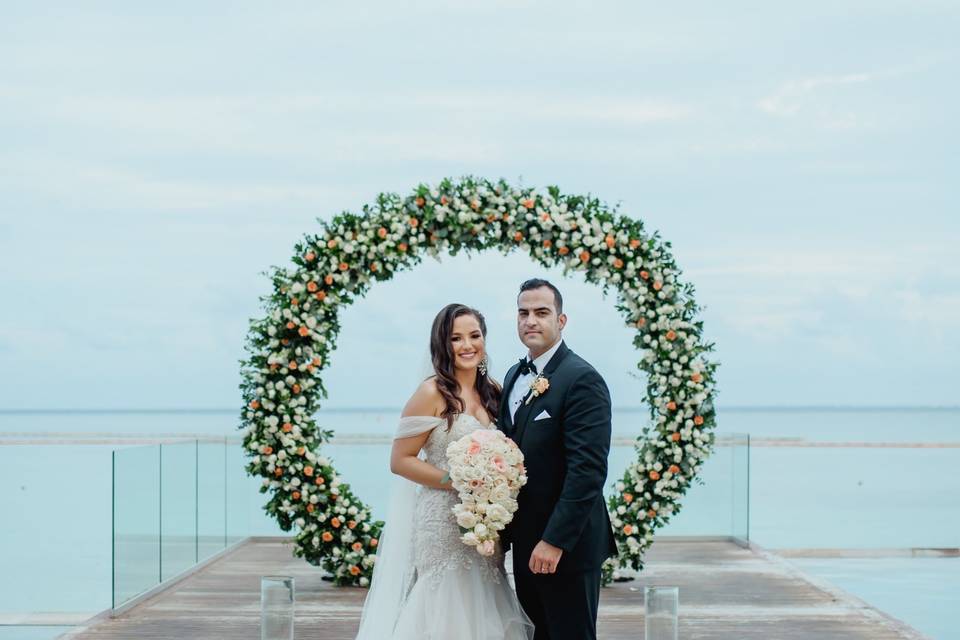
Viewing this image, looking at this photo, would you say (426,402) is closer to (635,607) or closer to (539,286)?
(539,286)

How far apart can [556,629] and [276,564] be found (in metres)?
4.75

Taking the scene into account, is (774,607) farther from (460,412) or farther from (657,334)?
(460,412)

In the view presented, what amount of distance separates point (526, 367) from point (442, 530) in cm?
80

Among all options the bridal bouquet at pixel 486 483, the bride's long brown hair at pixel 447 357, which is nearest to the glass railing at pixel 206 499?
the bride's long brown hair at pixel 447 357

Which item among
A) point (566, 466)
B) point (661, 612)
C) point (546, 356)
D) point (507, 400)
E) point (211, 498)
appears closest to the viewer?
point (566, 466)

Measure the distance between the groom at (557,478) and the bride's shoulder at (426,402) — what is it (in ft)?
1.49

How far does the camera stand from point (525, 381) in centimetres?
443

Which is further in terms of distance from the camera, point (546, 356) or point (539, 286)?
point (546, 356)

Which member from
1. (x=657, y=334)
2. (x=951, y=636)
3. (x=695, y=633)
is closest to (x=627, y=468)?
(x=657, y=334)

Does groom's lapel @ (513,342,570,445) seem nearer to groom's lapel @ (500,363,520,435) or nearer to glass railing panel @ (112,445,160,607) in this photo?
groom's lapel @ (500,363,520,435)

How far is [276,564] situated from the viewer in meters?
8.47

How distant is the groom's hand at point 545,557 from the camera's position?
4.05 meters

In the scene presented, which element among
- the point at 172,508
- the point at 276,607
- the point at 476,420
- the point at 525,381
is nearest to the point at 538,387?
the point at 525,381

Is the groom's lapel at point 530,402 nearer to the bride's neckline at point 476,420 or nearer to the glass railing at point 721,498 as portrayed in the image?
the bride's neckline at point 476,420
